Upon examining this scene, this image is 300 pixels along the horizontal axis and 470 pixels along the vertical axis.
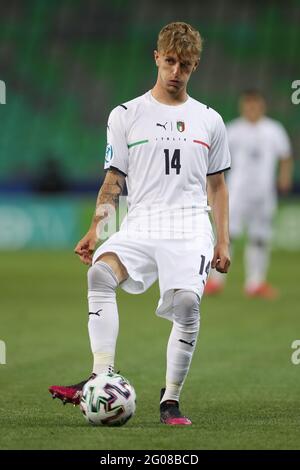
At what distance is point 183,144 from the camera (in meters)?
5.92

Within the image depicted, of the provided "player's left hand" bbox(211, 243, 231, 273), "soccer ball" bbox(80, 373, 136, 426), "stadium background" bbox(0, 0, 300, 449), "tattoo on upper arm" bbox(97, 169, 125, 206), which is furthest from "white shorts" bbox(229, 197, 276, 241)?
"soccer ball" bbox(80, 373, 136, 426)

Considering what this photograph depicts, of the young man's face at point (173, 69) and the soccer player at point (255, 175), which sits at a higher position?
the young man's face at point (173, 69)

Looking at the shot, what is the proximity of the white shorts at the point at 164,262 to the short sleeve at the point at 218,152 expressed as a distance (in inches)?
17.8

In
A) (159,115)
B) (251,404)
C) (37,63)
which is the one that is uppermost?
(37,63)

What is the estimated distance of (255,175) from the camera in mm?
15219

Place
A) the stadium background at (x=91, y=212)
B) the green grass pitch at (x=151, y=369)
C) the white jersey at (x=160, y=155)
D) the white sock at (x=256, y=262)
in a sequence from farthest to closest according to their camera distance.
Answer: the white sock at (x=256, y=262)
the stadium background at (x=91, y=212)
the white jersey at (x=160, y=155)
the green grass pitch at (x=151, y=369)

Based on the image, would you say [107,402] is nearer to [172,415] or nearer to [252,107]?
[172,415]

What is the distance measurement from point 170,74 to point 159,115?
0.27 m

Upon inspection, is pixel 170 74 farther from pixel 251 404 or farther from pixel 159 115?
pixel 251 404

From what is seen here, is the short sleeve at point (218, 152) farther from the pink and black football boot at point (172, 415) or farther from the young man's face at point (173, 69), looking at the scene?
the pink and black football boot at point (172, 415)

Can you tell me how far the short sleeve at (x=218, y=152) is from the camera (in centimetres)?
616

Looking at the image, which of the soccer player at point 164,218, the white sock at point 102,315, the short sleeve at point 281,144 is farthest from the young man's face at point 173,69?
the short sleeve at point 281,144

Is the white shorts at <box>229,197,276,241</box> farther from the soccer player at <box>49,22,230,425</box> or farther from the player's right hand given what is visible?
the player's right hand
